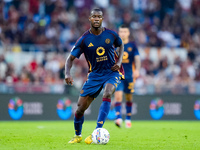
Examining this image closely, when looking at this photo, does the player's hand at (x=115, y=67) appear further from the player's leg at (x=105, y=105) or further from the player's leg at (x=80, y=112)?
the player's leg at (x=80, y=112)

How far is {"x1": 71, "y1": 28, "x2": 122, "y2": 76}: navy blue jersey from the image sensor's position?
791 centimetres

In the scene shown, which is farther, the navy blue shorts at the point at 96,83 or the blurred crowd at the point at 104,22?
the blurred crowd at the point at 104,22

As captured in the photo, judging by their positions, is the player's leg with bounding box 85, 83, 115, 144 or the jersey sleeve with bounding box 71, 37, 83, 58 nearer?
the player's leg with bounding box 85, 83, 115, 144

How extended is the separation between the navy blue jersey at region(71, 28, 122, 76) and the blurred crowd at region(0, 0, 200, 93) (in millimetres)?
8737

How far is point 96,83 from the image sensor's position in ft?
26.1

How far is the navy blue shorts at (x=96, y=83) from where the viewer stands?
793cm

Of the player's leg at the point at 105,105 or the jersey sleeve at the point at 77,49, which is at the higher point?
the jersey sleeve at the point at 77,49

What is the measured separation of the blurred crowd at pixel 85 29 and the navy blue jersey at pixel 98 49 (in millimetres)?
8737

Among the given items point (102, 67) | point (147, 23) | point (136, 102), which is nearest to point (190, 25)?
point (147, 23)

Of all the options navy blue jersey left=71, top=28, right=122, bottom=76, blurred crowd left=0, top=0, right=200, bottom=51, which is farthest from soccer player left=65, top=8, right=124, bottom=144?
blurred crowd left=0, top=0, right=200, bottom=51

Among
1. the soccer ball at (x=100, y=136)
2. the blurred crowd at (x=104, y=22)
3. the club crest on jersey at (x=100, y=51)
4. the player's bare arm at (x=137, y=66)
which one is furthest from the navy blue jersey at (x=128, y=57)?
the blurred crowd at (x=104, y=22)

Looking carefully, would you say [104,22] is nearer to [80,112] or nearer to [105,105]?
[80,112]

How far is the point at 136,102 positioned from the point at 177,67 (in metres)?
3.75

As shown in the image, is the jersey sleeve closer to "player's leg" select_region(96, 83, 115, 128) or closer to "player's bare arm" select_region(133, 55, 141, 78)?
"player's leg" select_region(96, 83, 115, 128)
